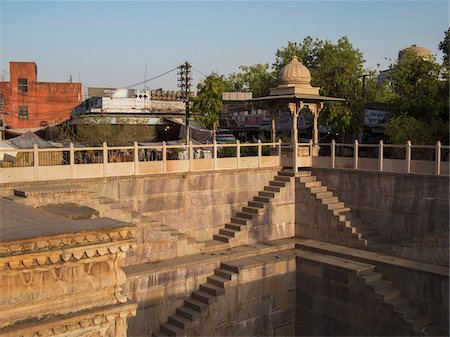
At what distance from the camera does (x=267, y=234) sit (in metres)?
→ 20.0

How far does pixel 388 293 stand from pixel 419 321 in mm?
1132

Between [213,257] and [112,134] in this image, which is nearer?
[213,257]

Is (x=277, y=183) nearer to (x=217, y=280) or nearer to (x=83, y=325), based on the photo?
(x=217, y=280)

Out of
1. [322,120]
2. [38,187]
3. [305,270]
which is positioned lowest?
[305,270]

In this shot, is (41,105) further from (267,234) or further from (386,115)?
(267,234)

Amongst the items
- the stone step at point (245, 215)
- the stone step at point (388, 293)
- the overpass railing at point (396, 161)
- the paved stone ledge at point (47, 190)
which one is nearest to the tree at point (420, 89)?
the overpass railing at point (396, 161)

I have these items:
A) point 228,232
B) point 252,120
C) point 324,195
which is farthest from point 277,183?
point 252,120

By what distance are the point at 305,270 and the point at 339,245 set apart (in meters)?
2.14

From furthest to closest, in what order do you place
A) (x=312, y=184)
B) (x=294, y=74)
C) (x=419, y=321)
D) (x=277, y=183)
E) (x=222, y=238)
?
(x=294, y=74) < (x=277, y=183) < (x=312, y=184) < (x=222, y=238) < (x=419, y=321)

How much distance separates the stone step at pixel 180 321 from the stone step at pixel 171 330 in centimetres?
10

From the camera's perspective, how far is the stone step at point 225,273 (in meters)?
16.5

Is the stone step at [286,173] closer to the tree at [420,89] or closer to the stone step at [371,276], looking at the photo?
the stone step at [371,276]

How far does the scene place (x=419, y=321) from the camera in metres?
14.9

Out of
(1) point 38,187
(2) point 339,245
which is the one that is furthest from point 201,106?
(1) point 38,187
